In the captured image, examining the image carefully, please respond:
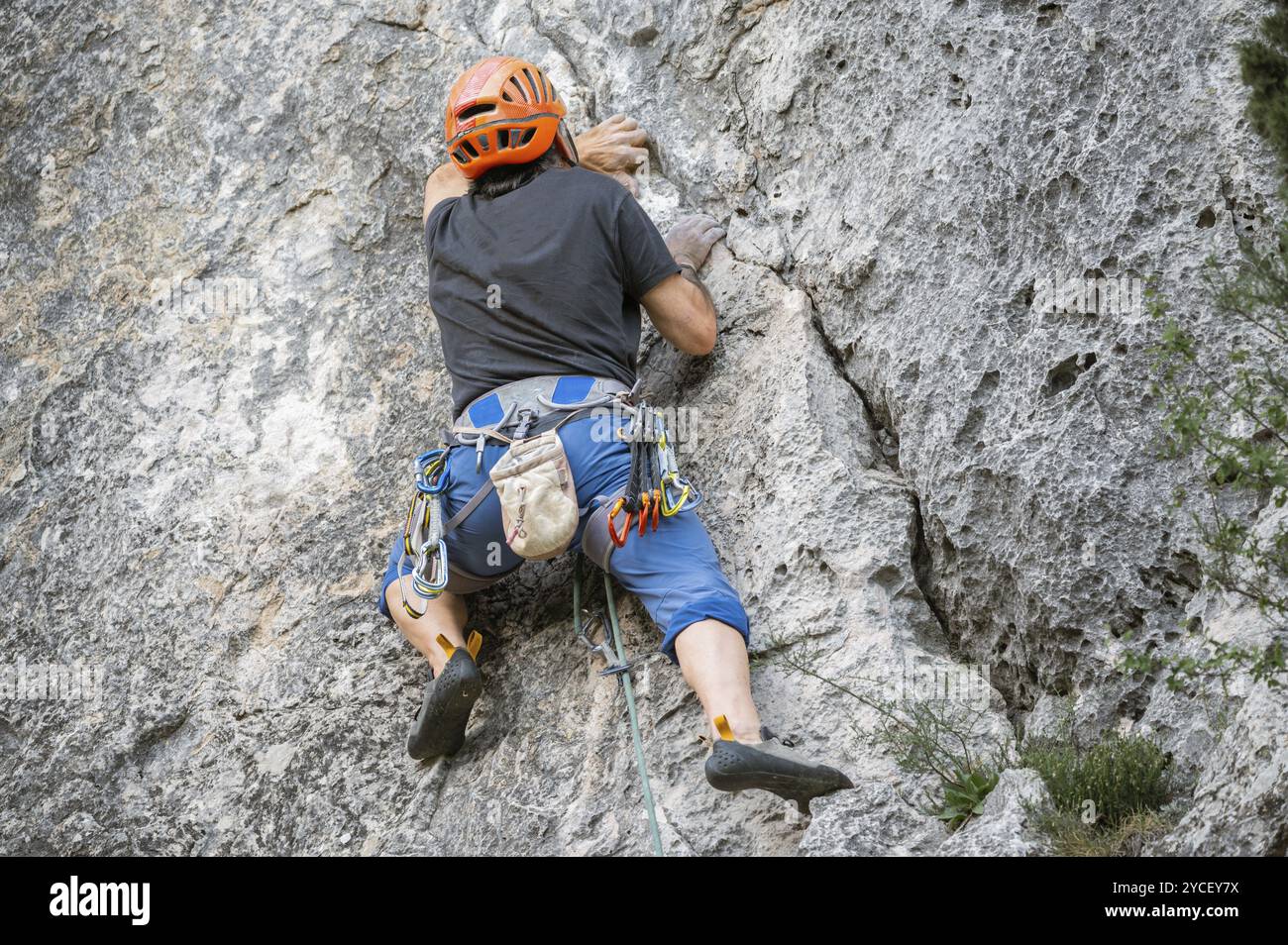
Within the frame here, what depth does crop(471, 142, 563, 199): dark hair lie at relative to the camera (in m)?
5.08

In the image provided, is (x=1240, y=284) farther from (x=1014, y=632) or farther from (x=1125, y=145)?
(x=1014, y=632)

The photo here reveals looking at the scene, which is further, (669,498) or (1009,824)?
(669,498)

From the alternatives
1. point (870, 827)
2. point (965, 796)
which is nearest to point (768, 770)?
point (870, 827)

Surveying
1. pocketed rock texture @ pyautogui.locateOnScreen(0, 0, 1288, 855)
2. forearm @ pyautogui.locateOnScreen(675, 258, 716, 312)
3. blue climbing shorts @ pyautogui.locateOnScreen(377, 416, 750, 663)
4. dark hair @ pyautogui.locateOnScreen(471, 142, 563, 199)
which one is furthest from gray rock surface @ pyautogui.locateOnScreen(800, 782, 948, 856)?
dark hair @ pyautogui.locateOnScreen(471, 142, 563, 199)

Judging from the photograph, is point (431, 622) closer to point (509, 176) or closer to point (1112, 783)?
point (509, 176)

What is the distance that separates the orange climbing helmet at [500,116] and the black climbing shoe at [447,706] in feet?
5.71

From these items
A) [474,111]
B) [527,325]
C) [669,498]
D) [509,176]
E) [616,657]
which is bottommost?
[616,657]

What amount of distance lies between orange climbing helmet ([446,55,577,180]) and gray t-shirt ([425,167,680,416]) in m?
0.14

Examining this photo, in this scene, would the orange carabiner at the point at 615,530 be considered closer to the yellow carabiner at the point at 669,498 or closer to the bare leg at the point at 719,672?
the yellow carabiner at the point at 669,498

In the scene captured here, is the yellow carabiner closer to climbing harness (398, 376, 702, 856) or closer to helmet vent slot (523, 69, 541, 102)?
climbing harness (398, 376, 702, 856)

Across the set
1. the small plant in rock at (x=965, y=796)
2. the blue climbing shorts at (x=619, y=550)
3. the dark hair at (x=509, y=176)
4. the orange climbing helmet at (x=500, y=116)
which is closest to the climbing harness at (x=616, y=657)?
the blue climbing shorts at (x=619, y=550)

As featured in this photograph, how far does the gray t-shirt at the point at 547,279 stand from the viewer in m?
4.84

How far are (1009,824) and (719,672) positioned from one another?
924 mm

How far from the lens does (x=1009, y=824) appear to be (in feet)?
12.4
